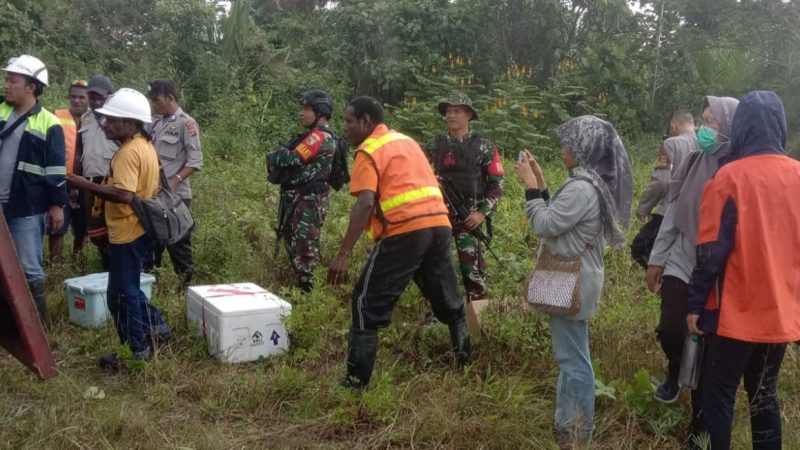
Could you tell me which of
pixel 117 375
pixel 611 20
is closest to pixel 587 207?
pixel 117 375

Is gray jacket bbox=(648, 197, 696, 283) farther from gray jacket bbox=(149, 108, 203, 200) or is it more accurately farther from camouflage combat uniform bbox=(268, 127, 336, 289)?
gray jacket bbox=(149, 108, 203, 200)

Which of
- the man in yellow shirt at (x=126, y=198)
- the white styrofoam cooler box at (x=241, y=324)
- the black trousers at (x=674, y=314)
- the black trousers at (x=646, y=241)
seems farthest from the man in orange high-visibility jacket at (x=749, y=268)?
the man in yellow shirt at (x=126, y=198)

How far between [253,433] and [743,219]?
8.55 feet

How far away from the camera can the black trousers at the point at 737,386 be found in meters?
3.15

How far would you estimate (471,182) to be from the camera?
17.9 ft

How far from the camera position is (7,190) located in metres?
4.73

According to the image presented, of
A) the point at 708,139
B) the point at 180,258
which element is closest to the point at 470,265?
the point at 708,139

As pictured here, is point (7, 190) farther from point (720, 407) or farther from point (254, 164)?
point (254, 164)

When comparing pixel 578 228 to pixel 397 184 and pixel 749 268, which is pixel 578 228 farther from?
pixel 397 184

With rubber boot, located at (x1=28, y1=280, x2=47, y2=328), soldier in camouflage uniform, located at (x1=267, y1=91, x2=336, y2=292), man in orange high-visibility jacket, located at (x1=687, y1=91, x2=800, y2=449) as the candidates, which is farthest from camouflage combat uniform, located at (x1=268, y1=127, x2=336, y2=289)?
man in orange high-visibility jacket, located at (x1=687, y1=91, x2=800, y2=449)

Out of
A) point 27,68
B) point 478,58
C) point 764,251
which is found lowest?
point 764,251

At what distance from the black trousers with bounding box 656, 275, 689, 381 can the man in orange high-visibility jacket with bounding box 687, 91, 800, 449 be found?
16.0 inches

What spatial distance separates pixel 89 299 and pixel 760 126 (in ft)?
14.4

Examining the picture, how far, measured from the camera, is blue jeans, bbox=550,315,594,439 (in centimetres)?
357
